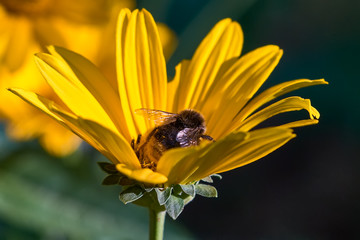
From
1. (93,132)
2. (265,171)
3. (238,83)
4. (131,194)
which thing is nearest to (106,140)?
(93,132)

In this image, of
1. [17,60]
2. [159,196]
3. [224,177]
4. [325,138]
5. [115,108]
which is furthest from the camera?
[325,138]

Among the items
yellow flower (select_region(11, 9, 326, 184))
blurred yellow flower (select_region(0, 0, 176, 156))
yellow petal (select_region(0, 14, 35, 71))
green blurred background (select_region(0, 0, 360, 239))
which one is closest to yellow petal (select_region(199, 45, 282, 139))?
yellow flower (select_region(11, 9, 326, 184))

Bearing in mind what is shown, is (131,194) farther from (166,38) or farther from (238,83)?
(166,38)

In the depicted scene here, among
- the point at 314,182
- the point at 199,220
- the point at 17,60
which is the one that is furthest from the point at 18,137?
the point at 314,182

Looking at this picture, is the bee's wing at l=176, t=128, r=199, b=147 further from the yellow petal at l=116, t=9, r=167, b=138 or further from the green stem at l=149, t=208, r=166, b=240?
the green stem at l=149, t=208, r=166, b=240

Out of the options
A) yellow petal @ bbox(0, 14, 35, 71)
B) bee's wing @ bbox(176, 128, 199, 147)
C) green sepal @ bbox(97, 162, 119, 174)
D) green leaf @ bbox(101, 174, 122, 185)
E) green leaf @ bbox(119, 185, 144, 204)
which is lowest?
green leaf @ bbox(119, 185, 144, 204)

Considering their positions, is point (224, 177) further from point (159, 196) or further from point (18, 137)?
point (159, 196)
